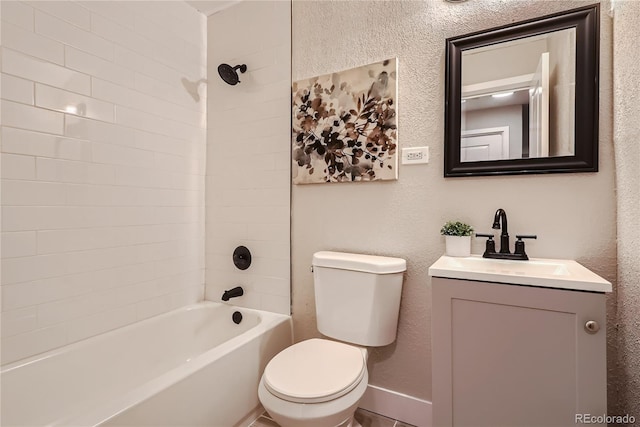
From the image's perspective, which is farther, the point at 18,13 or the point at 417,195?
the point at 417,195

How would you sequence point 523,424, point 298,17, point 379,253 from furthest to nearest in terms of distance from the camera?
point 298,17, point 379,253, point 523,424

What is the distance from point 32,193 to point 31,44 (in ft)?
2.08

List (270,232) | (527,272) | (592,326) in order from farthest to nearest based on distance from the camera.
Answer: (270,232), (527,272), (592,326)

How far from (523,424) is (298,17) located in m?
2.18

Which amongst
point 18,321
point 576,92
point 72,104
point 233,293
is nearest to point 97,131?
point 72,104

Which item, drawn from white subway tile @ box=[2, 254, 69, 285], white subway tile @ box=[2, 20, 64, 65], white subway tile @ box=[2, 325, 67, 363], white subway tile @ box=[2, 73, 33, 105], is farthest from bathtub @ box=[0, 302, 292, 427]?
white subway tile @ box=[2, 20, 64, 65]

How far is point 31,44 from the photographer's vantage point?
1.34 meters

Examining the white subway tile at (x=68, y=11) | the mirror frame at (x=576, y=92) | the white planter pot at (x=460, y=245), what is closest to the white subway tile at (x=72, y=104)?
the white subway tile at (x=68, y=11)

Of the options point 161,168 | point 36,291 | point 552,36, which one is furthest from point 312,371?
point 552,36

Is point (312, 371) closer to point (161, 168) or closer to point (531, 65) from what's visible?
point (161, 168)

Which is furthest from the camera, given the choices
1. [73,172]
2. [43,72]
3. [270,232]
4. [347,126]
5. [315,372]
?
[270,232]

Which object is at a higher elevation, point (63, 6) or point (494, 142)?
point (63, 6)

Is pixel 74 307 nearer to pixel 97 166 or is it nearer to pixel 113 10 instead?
pixel 97 166

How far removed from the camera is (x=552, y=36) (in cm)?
131
